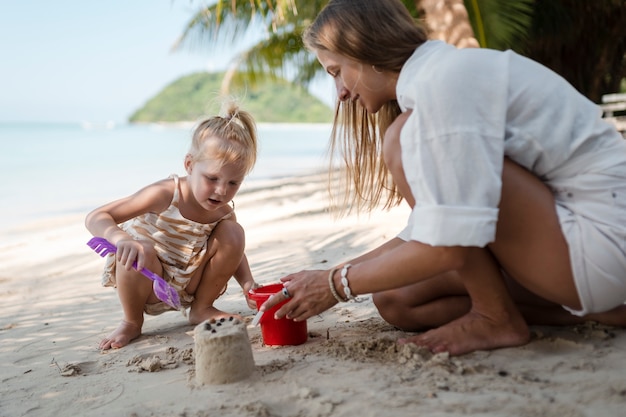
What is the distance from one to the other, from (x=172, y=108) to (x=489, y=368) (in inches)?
2649

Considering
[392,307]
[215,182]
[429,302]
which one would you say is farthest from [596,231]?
[215,182]

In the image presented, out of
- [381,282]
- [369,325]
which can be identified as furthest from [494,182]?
[369,325]

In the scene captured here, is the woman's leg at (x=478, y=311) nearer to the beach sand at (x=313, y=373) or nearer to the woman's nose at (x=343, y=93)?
the beach sand at (x=313, y=373)

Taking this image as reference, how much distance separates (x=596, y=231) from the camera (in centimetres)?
185

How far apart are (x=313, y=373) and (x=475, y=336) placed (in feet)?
1.80

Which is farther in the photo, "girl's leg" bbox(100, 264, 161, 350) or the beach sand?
"girl's leg" bbox(100, 264, 161, 350)

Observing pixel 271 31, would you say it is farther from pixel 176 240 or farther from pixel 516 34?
pixel 176 240

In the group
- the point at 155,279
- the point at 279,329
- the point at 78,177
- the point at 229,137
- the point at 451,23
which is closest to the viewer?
the point at 279,329

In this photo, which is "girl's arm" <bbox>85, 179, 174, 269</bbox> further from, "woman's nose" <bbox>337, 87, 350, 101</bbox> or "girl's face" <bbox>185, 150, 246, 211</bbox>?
"woman's nose" <bbox>337, 87, 350, 101</bbox>

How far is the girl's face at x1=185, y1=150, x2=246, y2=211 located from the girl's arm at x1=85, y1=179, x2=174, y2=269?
0.50ft

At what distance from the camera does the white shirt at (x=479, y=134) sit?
5.54 ft

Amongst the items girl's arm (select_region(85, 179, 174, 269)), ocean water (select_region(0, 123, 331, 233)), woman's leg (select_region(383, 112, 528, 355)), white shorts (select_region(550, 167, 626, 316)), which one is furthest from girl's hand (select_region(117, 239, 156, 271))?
ocean water (select_region(0, 123, 331, 233))

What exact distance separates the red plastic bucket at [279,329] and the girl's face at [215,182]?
1.98 ft

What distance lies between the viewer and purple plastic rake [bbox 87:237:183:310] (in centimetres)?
253
